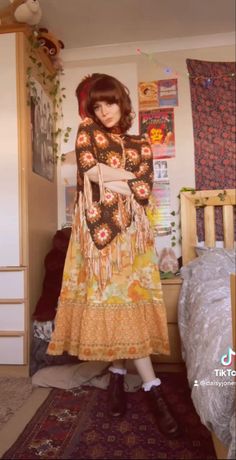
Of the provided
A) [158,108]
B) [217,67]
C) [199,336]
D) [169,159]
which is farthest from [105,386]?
[217,67]

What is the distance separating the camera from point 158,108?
2.46 meters

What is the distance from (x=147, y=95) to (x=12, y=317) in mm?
1667

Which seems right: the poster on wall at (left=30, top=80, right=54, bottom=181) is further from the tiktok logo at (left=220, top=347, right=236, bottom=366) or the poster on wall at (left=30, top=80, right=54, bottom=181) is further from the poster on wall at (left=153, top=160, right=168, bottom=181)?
the tiktok logo at (left=220, top=347, right=236, bottom=366)

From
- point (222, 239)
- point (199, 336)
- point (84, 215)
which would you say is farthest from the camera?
point (222, 239)

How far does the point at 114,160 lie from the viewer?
1376mm

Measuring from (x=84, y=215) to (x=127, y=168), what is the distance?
9.7 inches

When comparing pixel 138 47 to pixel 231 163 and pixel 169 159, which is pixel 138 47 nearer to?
pixel 169 159

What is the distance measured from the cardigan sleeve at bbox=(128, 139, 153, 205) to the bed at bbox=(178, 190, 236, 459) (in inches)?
18.3

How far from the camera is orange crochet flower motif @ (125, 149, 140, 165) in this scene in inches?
55.2

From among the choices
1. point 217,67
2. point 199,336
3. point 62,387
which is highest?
point 217,67

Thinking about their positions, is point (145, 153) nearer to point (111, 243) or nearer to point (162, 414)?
point (111, 243)

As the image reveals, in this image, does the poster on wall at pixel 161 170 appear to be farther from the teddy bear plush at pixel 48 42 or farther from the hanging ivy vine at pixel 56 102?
the teddy bear plush at pixel 48 42

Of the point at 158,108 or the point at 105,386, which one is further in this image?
the point at 158,108

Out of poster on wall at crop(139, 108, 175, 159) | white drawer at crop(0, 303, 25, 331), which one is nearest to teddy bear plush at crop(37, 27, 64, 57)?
poster on wall at crop(139, 108, 175, 159)
